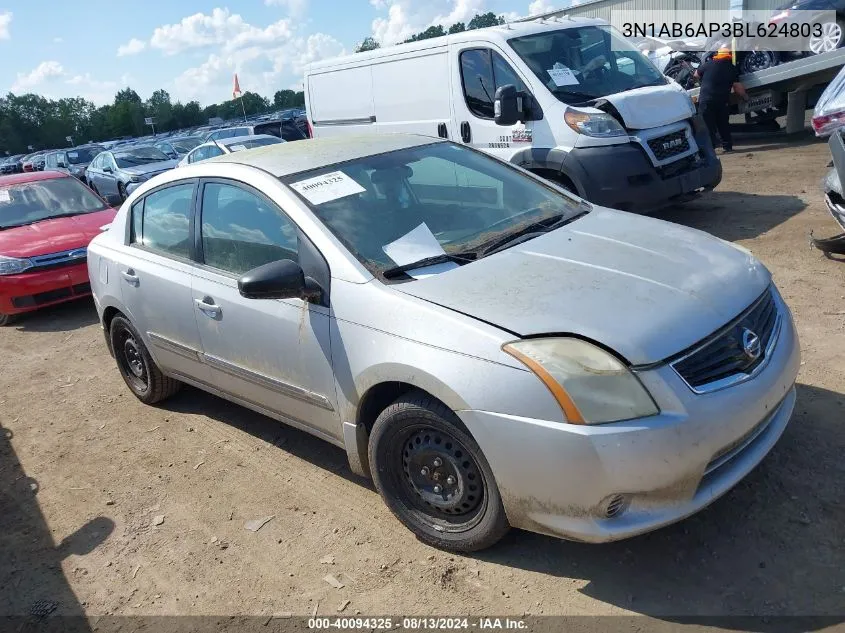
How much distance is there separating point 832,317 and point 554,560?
2.97 m

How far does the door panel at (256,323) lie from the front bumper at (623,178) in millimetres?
3931

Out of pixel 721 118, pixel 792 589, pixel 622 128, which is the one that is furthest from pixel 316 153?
pixel 721 118

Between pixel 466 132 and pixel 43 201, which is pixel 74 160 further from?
pixel 466 132

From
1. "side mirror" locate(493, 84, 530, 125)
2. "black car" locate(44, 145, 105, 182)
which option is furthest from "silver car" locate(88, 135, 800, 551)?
"black car" locate(44, 145, 105, 182)

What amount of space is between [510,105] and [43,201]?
578 centimetres

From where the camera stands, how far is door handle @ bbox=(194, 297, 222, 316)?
3.76 metres

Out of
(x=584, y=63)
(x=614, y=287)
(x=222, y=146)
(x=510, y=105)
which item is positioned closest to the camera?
(x=614, y=287)

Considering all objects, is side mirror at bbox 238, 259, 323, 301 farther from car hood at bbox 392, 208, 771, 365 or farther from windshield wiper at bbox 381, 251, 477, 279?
car hood at bbox 392, 208, 771, 365

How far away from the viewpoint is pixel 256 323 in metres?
3.53

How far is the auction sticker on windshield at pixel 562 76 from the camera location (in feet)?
23.4

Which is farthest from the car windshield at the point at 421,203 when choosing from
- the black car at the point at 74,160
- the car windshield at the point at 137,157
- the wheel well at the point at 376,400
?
the black car at the point at 74,160

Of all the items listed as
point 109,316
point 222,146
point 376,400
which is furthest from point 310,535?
point 222,146

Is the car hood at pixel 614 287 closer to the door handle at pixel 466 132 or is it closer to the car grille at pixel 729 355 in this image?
the car grille at pixel 729 355

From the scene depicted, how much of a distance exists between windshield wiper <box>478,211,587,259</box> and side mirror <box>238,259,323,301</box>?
0.81m
